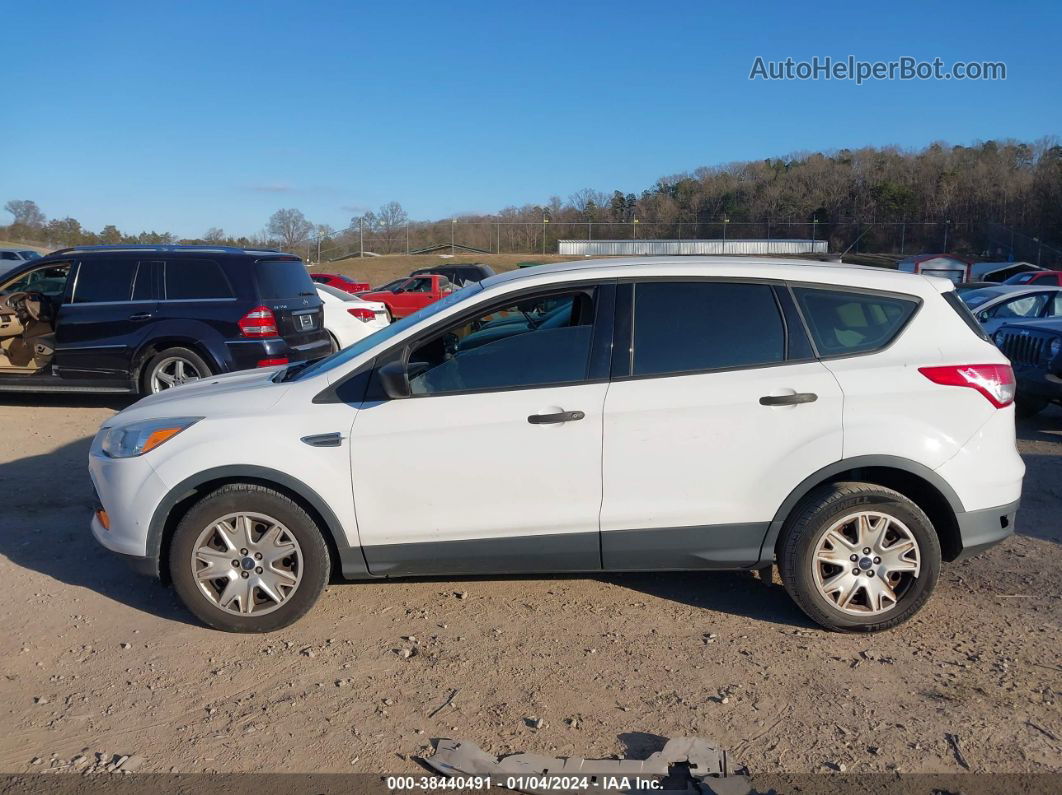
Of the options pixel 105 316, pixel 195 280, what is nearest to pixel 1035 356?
pixel 195 280

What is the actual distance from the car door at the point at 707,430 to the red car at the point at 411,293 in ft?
71.7

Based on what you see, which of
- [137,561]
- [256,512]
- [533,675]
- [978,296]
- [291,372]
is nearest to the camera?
[533,675]

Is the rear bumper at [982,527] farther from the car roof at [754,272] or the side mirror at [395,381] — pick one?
the side mirror at [395,381]

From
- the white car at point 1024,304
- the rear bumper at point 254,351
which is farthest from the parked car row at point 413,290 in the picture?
the white car at point 1024,304

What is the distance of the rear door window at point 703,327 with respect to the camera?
14.1 feet

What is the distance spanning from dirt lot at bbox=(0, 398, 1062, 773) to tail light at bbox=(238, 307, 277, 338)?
4.37 m

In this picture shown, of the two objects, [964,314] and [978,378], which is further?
[964,314]

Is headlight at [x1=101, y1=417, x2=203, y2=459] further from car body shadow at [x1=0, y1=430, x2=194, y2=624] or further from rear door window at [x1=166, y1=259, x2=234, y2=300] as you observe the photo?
rear door window at [x1=166, y1=259, x2=234, y2=300]

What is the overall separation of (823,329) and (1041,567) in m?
2.28

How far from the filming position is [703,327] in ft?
14.3

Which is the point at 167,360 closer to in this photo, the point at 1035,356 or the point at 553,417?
the point at 553,417

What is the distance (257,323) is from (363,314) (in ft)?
12.5

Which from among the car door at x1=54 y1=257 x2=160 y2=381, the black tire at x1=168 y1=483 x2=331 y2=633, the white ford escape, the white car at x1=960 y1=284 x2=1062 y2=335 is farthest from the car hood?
the white car at x1=960 y1=284 x2=1062 y2=335

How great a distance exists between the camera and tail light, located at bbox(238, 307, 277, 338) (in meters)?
9.41
